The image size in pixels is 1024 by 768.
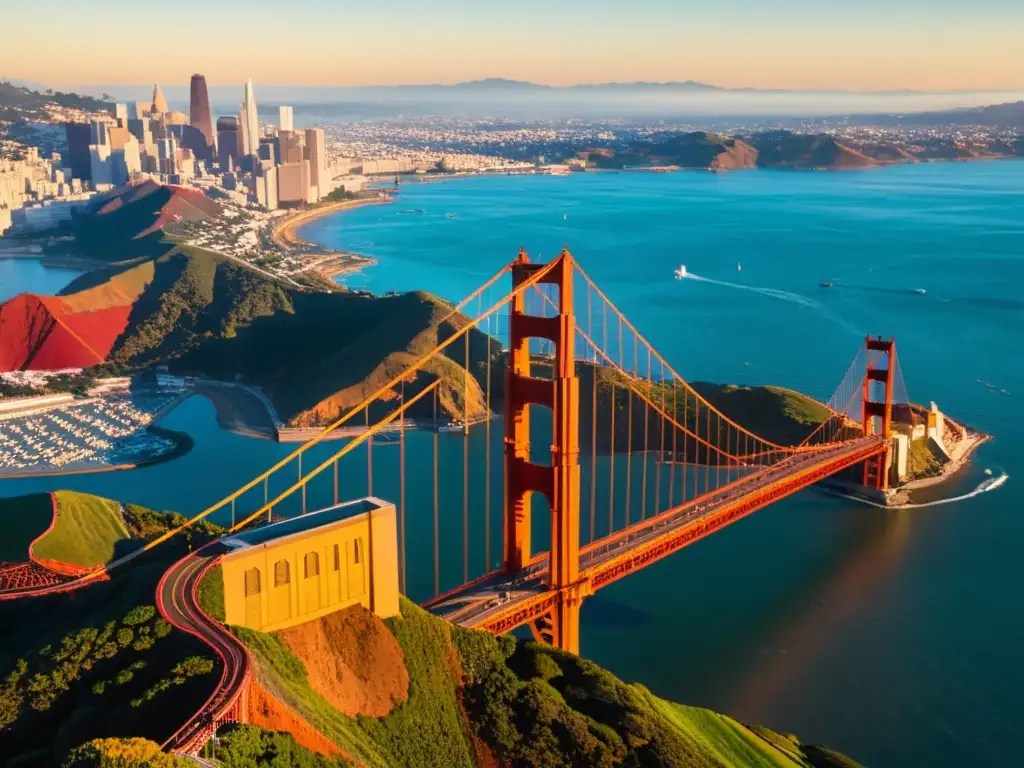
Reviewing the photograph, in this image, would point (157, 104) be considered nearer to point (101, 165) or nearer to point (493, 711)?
point (101, 165)

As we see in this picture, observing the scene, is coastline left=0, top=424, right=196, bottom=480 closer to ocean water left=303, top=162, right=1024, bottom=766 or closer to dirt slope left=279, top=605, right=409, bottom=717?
ocean water left=303, top=162, right=1024, bottom=766

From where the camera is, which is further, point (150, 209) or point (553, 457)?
point (150, 209)

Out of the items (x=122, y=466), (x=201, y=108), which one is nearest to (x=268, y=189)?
(x=201, y=108)

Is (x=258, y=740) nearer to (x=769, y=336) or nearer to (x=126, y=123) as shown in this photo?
(x=769, y=336)

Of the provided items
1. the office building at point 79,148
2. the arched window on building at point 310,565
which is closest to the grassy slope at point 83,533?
the arched window on building at point 310,565

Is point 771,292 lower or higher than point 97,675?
lower

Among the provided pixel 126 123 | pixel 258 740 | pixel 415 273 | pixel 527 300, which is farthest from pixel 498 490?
pixel 126 123
